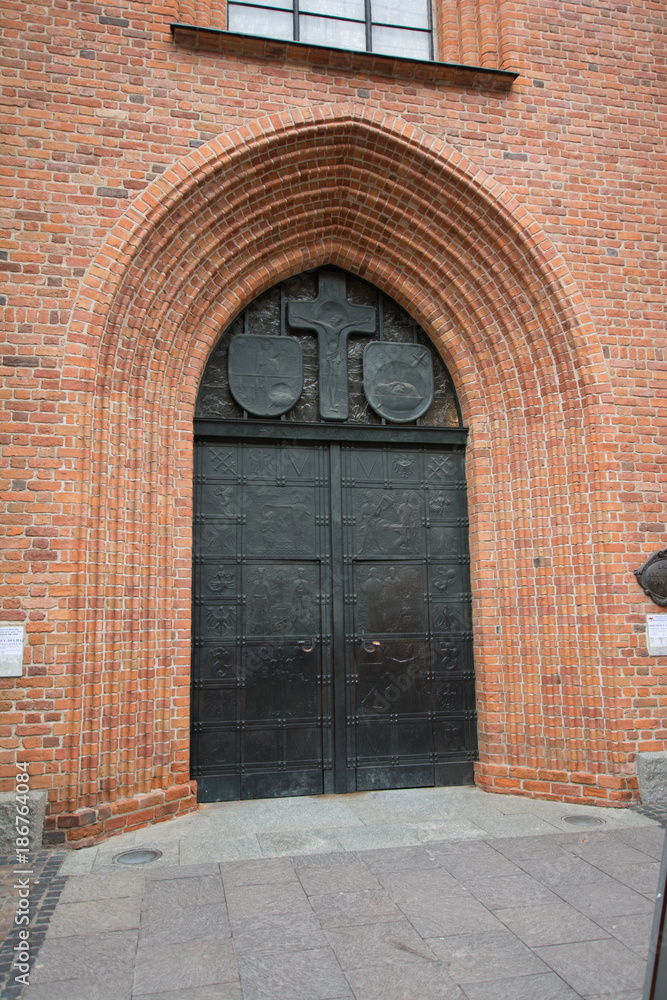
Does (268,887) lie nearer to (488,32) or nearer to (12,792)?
(12,792)

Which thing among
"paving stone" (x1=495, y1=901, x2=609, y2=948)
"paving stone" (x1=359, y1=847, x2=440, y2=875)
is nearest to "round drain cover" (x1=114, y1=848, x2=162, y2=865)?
"paving stone" (x1=359, y1=847, x2=440, y2=875)

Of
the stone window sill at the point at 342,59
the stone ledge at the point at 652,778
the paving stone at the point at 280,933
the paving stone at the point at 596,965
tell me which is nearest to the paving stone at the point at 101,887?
the paving stone at the point at 280,933

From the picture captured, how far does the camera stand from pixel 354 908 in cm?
376

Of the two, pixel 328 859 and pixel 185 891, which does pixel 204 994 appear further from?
pixel 328 859

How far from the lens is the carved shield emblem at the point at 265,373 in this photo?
6375 millimetres

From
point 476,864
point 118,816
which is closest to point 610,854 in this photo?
point 476,864

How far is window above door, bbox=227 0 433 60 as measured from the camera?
6578mm

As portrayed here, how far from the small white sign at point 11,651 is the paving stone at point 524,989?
348cm

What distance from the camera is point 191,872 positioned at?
14.1 ft

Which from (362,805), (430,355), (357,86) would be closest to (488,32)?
(357,86)

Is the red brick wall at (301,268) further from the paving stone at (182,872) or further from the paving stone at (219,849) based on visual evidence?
the paving stone at (182,872)

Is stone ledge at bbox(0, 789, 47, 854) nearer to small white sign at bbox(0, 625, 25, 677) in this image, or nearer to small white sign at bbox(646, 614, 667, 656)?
small white sign at bbox(0, 625, 25, 677)

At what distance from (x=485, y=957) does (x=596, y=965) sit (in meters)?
0.49

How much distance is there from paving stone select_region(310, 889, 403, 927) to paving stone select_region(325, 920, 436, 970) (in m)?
0.07
